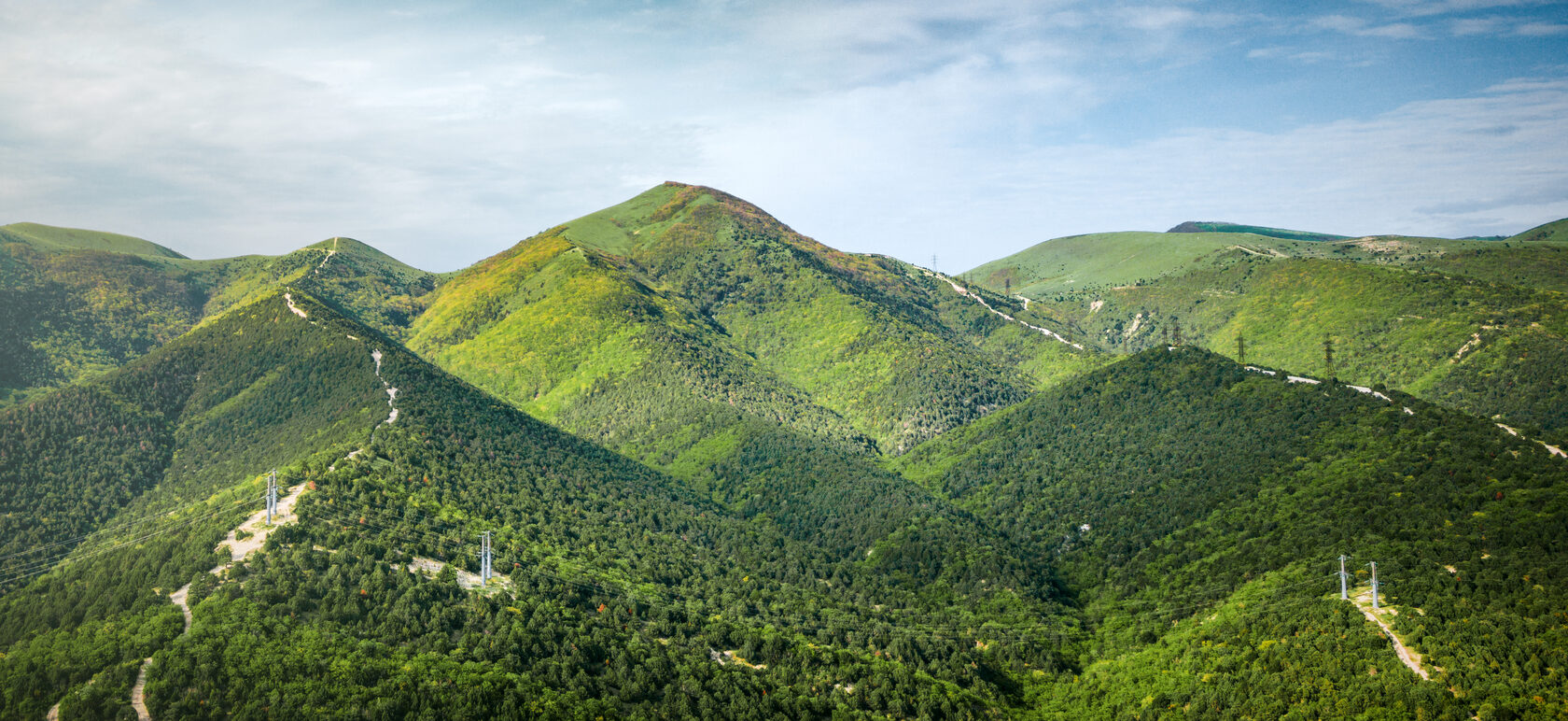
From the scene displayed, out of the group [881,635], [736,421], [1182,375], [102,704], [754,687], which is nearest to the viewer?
[102,704]

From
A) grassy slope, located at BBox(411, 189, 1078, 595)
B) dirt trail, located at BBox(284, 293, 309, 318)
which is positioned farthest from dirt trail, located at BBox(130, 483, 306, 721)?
dirt trail, located at BBox(284, 293, 309, 318)

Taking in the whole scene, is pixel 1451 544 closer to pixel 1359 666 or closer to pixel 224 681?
pixel 1359 666

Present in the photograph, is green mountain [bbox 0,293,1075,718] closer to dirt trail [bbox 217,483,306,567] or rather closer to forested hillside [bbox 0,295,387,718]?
forested hillside [bbox 0,295,387,718]

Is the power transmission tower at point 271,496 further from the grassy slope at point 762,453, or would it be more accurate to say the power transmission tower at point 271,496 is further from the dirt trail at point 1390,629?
the dirt trail at point 1390,629

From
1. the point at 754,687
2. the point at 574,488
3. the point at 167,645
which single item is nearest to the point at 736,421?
the point at 574,488

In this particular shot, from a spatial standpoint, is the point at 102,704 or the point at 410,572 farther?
the point at 410,572

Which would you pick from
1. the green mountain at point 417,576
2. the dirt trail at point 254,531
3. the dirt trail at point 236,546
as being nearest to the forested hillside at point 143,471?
the green mountain at point 417,576
